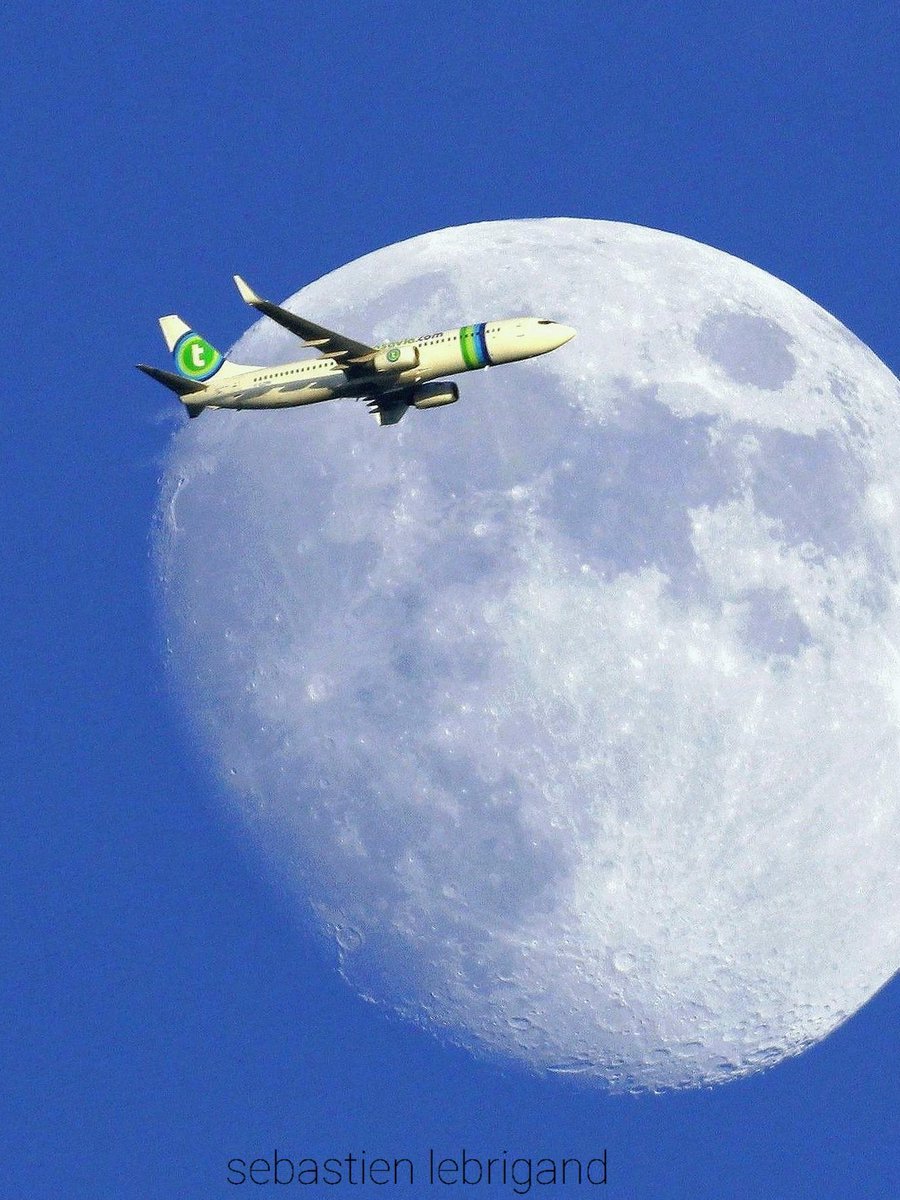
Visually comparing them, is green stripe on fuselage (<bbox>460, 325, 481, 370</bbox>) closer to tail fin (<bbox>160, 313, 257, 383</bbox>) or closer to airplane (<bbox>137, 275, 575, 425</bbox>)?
airplane (<bbox>137, 275, 575, 425</bbox>)

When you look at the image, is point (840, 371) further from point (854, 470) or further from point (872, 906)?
point (872, 906)

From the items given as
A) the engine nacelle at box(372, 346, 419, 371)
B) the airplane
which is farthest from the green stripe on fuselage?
the engine nacelle at box(372, 346, 419, 371)

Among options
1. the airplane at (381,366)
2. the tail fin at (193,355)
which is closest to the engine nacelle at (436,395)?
the airplane at (381,366)

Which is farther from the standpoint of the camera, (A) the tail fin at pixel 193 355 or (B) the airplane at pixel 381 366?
(A) the tail fin at pixel 193 355

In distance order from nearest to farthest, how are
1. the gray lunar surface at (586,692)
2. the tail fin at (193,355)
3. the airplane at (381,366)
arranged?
the gray lunar surface at (586,692)
the airplane at (381,366)
the tail fin at (193,355)

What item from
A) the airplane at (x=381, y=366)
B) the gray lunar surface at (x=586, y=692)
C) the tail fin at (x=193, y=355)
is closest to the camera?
the gray lunar surface at (x=586, y=692)

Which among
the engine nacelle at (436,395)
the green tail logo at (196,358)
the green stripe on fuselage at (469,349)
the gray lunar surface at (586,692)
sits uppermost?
the green tail logo at (196,358)

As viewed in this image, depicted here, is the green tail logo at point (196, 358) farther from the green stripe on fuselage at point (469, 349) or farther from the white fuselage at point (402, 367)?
the green stripe on fuselage at point (469, 349)
